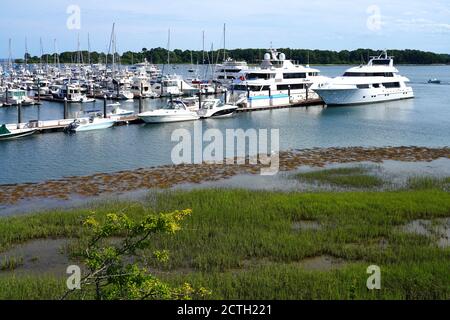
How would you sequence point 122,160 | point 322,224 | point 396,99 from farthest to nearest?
point 396,99
point 122,160
point 322,224

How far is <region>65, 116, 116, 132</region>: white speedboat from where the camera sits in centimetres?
3953

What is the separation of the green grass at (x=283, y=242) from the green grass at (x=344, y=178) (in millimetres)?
2628

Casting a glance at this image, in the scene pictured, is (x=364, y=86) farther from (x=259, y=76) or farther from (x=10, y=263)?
(x=10, y=263)

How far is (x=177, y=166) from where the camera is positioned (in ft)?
93.9

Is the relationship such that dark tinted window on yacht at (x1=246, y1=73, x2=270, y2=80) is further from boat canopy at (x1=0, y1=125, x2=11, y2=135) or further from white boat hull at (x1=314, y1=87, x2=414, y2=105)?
boat canopy at (x1=0, y1=125, x2=11, y2=135)

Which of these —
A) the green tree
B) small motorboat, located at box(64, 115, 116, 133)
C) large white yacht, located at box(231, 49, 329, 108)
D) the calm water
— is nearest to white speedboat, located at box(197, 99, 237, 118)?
the calm water

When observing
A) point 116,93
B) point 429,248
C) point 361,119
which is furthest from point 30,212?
point 116,93

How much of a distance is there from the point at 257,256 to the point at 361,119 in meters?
39.2

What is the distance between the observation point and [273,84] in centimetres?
5978

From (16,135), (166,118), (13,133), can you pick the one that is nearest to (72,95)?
(166,118)

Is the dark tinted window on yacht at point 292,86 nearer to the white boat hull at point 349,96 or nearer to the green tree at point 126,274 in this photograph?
the white boat hull at point 349,96

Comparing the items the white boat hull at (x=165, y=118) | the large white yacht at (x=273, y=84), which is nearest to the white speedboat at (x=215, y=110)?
the white boat hull at (x=165, y=118)

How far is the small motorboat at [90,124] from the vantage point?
3950 centimetres
